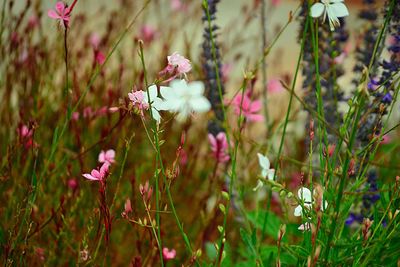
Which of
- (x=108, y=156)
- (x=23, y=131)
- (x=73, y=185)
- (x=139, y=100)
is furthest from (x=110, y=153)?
(x=23, y=131)

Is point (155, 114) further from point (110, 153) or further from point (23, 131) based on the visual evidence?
point (23, 131)

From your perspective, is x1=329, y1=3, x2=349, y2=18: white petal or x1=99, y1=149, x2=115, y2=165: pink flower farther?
x1=99, y1=149, x2=115, y2=165: pink flower

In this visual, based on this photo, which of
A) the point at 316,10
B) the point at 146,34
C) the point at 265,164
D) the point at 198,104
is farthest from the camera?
the point at 146,34

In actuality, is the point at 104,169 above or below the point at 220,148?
above

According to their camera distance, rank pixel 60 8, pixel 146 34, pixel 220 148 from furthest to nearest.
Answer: pixel 146 34, pixel 220 148, pixel 60 8

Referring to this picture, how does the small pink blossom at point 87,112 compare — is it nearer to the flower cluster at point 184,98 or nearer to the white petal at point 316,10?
the flower cluster at point 184,98

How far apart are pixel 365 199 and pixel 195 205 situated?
0.99 m

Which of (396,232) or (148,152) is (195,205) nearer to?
(148,152)

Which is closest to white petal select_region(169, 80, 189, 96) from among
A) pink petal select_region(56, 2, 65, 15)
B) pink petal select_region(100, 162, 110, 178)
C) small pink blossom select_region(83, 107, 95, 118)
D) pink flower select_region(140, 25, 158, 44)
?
pink petal select_region(100, 162, 110, 178)

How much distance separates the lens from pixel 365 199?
5.80 ft

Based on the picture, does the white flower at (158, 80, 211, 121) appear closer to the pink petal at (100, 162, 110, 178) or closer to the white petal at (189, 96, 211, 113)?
the white petal at (189, 96, 211, 113)

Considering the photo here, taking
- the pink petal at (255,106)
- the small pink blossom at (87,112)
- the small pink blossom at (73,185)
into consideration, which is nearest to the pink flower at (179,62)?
the small pink blossom at (73,185)

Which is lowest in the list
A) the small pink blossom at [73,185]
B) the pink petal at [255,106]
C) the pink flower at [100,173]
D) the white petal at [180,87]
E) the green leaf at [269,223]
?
the green leaf at [269,223]

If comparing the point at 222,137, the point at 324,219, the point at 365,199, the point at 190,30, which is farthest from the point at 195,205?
the point at 190,30
